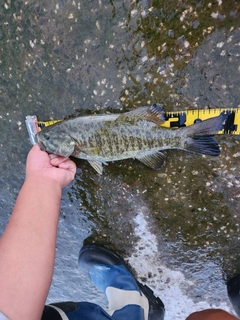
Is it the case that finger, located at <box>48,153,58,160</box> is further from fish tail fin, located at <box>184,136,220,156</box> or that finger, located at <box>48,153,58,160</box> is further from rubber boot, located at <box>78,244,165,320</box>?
rubber boot, located at <box>78,244,165,320</box>

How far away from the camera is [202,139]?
7.70 feet

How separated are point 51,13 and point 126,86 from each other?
2.87ft

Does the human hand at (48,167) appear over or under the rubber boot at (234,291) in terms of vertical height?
over

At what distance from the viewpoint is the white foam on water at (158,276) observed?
3057 mm

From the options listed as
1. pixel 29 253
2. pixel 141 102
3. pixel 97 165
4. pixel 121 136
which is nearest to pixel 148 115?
pixel 141 102

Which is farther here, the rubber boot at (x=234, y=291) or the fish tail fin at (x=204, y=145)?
the rubber boot at (x=234, y=291)

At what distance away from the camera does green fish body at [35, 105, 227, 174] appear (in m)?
Result: 2.36

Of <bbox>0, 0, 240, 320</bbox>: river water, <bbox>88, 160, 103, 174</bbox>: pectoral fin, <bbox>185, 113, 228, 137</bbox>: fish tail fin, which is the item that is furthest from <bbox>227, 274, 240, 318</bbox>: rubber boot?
<bbox>88, 160, 103, 174</bbox>: pectoral fin

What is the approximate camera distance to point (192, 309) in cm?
335

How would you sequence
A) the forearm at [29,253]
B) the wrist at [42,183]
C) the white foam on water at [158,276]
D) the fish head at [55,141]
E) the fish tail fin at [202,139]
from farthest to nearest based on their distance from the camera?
the white foam on water at [158,276] < the fish head at [55,141] < the fish tail fin at [202,139] < the wrist at [42,183] < the forearm at [29,253]

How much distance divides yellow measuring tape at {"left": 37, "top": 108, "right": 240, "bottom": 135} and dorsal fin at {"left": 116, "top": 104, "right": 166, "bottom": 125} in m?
0.07

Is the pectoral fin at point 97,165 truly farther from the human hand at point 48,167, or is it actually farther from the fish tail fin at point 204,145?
the fish tail fin at point 204,145

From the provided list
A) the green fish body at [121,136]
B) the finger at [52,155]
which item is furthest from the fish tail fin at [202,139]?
the finger at [52,155]

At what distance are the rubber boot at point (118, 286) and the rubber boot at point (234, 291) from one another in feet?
2.46
